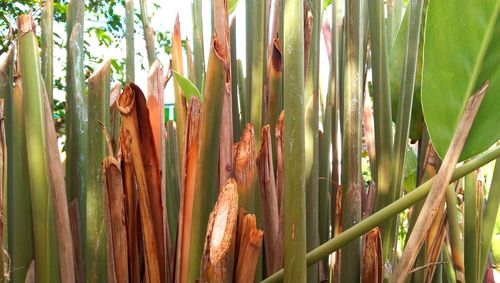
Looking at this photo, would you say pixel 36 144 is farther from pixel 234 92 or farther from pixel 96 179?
pixel 234 92

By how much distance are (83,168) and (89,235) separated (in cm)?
6

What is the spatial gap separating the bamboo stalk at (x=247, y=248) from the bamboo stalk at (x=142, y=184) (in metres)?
0.06

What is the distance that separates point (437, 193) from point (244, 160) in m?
0.11

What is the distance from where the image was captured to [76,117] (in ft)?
1.57

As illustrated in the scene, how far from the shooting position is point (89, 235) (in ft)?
1.42

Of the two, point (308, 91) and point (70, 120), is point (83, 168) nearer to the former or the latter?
point (70, 120)

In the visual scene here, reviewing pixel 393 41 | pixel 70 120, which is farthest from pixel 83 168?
pixel 393 41

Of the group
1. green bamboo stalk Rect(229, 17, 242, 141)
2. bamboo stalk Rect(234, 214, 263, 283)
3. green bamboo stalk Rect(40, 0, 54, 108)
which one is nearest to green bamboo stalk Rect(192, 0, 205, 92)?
green bamboo stalk Rect(229, 17, 242, 141)

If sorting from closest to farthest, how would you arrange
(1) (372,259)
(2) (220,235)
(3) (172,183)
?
(2) (220,235) → (1) (372,259) → (3) (172,183)

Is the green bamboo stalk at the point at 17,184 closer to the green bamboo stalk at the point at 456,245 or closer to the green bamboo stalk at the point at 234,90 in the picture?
the green bamboo stalk at the point at 234,90

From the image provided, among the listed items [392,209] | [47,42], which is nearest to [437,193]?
[392,209]

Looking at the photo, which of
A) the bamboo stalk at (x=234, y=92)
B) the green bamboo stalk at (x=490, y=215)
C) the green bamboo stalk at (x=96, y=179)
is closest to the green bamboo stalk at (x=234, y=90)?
the bamboo stalk at (x=234, y=92)

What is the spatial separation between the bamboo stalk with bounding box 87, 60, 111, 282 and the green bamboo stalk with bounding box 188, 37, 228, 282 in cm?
9

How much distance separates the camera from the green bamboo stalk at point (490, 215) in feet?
1.64
